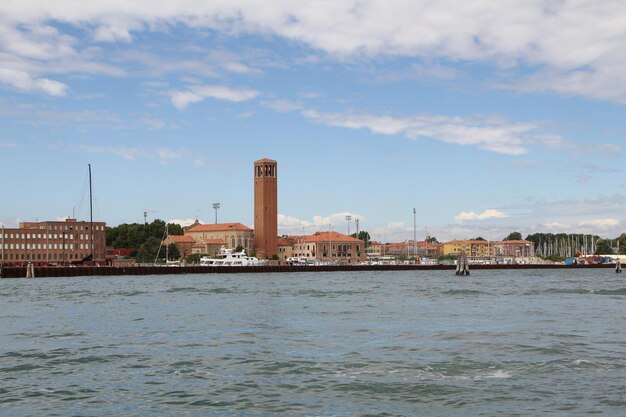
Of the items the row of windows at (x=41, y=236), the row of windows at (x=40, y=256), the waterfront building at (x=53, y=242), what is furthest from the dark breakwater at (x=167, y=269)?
the row of windows at (x=41, y=236)

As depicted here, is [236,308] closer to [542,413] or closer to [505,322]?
[505,322]

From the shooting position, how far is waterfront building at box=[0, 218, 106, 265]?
187125 mm

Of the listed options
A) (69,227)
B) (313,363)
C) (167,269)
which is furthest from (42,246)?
(313,363)

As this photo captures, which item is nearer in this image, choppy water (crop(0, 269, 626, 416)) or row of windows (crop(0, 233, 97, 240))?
choppy water (crop(0, 269, 626, 416))

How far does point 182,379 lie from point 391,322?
17404 millimetres

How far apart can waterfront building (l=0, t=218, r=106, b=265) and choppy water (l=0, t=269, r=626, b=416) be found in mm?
154268

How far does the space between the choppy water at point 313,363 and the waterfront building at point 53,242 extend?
506 feet

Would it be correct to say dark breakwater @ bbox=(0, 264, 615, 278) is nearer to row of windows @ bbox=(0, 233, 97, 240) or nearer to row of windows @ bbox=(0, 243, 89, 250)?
row of windows @ bbox=(0, 243, 89, 250)

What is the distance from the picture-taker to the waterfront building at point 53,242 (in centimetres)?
18712

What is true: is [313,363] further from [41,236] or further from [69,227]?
[69,227]

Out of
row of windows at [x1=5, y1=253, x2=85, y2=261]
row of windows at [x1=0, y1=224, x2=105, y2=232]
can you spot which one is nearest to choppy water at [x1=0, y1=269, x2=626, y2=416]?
row of windows at [x1=5, y1=253, x2=85, y2=261]

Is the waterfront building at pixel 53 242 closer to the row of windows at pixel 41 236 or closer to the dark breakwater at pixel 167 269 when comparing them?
the row of windows at pixel 41 236

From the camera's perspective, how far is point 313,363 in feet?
77.6

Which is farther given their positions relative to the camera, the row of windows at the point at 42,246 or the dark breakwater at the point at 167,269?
the row of windows at the point at 42,246
